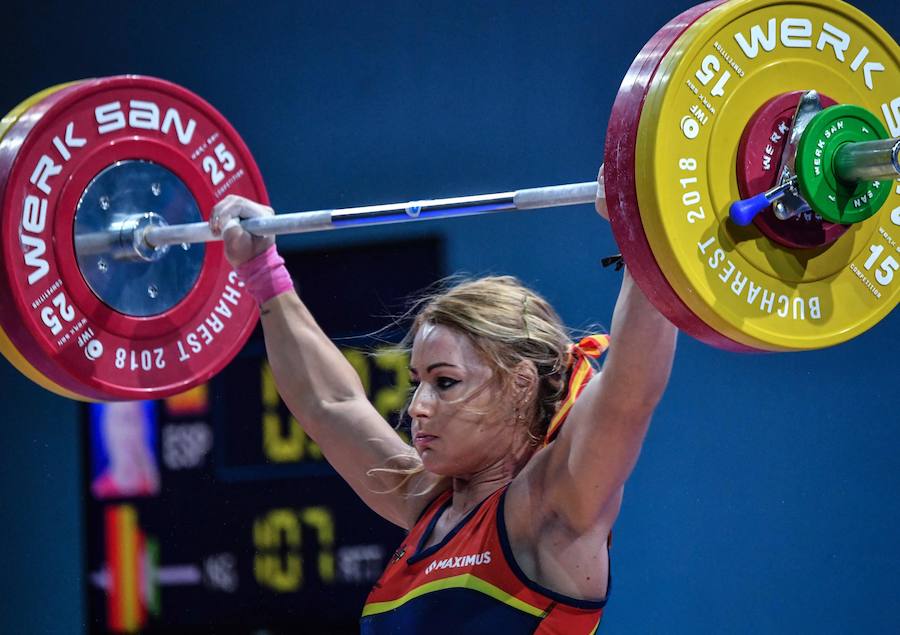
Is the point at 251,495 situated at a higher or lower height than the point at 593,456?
lower

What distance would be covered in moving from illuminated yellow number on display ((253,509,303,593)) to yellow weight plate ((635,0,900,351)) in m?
2.14

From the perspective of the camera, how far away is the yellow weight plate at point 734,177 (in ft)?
5.90

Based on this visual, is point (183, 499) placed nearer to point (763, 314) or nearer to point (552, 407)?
point (552, 407)

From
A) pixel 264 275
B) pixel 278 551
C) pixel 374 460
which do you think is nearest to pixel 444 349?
pixel 374 460

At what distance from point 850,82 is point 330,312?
2017 millimetres

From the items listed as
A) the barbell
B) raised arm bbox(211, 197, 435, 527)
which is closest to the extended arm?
the barbell

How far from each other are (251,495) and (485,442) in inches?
60.8

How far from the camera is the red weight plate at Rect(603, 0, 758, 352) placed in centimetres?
183

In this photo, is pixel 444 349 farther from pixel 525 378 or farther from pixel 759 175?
pixel 759 175

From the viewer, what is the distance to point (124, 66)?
13.9 ft

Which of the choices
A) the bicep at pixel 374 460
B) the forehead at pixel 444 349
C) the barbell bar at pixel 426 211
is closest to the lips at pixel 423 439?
the forehead at pixel 444 349

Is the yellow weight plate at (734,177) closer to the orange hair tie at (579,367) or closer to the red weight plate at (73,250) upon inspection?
the orange hair tie at (579,367)

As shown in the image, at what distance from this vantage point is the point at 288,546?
371 centimetres

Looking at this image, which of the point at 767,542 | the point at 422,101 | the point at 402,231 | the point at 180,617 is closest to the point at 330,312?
the point at 402,231
